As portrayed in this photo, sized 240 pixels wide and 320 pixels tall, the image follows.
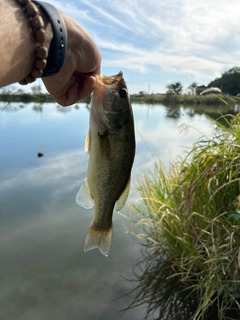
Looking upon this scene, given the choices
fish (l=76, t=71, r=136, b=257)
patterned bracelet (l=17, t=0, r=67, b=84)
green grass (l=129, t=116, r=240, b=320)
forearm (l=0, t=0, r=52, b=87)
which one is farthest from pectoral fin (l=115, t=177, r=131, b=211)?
green grass (l=129, t=116, r=240, b=320)

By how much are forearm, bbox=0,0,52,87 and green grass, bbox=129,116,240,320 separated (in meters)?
2.14

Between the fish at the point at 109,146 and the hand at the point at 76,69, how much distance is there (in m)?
0.07

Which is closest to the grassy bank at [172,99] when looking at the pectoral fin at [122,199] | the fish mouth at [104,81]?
the fish mouth at [104,81]

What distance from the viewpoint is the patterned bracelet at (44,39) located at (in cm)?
107

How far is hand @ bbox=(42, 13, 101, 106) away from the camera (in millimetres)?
1434

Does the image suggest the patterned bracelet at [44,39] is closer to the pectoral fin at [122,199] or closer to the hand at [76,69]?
the hand at [76,69]

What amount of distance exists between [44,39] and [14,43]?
0.51 ft

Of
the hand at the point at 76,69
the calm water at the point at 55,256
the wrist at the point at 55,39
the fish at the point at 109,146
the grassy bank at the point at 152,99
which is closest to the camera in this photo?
the wrist at the point at 55,39

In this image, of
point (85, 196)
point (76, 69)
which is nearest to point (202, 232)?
point (85, 196)

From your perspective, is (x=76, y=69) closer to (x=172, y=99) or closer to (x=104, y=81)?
(x=104, y=81)

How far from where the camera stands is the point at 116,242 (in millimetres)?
6176

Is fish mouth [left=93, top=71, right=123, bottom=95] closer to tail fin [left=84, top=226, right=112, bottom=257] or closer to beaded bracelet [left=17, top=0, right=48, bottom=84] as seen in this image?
beaded bracelet [left=17, top=0, right=48, bottom=84]

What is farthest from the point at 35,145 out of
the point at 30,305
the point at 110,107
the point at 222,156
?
the point at 110,107

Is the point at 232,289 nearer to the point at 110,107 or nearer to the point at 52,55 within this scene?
the point at 110,107
